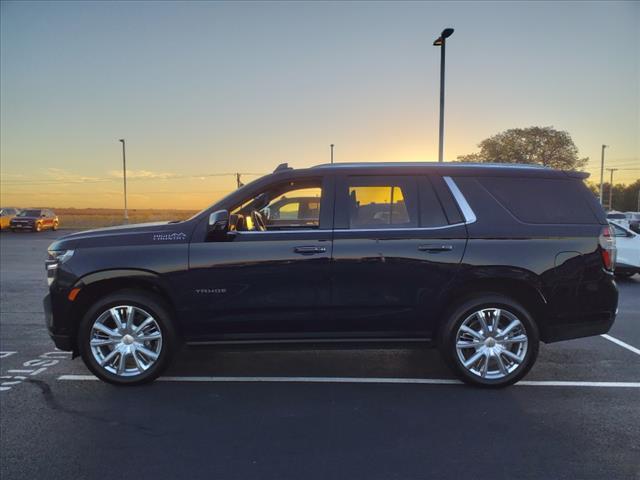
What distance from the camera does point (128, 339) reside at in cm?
415

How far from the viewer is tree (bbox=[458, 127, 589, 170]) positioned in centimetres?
4588

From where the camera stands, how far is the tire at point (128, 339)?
13.5ft

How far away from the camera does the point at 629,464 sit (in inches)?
116

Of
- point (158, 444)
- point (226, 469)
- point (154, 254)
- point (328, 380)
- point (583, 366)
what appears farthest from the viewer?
point (583, 366)

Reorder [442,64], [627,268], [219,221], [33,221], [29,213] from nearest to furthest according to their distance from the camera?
[219,221] → [627,268] → [442,64] → [33,221] → [29,213]

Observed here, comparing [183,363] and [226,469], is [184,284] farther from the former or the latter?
[226,469]

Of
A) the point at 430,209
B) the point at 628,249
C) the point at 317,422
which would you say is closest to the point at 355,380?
the point at 317,422

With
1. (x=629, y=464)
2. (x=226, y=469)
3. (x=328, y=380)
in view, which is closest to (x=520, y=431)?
(x=629, y=464)

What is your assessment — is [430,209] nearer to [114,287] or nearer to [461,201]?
[461,201]

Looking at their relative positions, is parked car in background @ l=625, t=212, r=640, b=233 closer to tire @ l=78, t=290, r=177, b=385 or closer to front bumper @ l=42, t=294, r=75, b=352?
tire @ l=78, t=290, r=177, b=385

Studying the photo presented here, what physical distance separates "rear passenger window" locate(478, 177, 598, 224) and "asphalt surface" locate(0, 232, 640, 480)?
1565 millimetres

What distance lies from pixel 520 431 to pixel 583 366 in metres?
1.91

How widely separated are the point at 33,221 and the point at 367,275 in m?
34.6

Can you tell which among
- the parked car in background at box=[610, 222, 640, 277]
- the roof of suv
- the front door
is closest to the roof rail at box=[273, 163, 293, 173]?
the roof of suv
